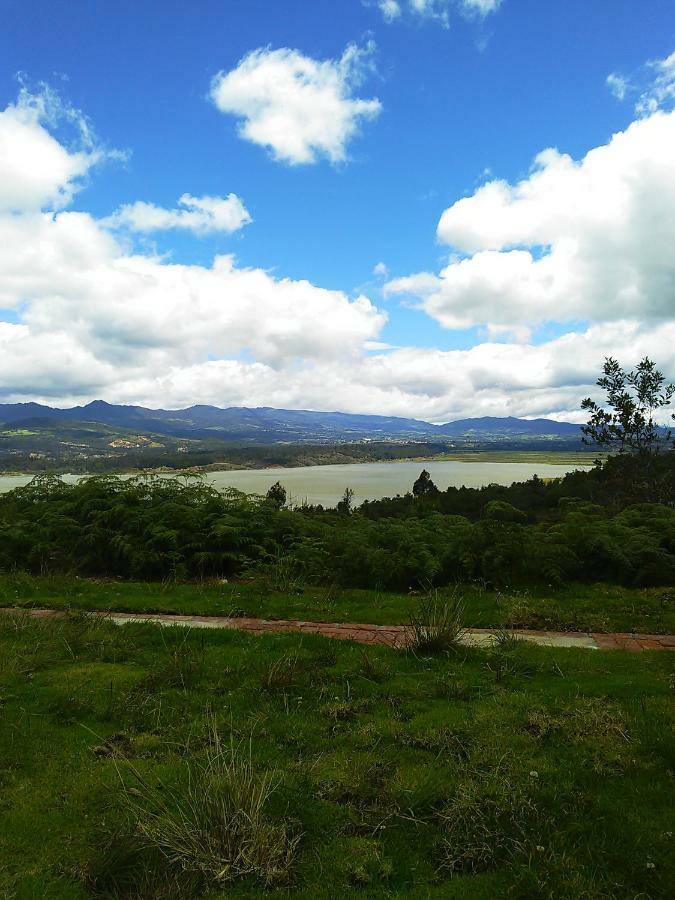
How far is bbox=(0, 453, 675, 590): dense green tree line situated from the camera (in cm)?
762

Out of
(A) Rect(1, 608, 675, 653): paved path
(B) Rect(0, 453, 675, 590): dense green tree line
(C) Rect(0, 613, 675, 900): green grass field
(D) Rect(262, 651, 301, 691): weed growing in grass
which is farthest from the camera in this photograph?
(B) Rect(0, 453, 675, 590): dense green tree line

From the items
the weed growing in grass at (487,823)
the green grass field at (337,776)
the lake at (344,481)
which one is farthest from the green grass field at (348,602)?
the lake at (344,481)

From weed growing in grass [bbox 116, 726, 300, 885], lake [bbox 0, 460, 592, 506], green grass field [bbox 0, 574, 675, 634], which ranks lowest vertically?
lake [bbox 0, 460, 592, 506]

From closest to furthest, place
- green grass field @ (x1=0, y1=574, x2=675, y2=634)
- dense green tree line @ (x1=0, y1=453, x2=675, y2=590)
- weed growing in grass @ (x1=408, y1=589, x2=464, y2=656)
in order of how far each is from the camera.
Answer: weed growing in grass @ (x1=408, y1=589, x2=464, y2=656) < green grass field @ (x1=0, y1=574, x2=675, y2=634) < dense green tree line @ (x1=0, y1=453, x2=675, y2=590)

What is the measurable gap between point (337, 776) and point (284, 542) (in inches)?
251

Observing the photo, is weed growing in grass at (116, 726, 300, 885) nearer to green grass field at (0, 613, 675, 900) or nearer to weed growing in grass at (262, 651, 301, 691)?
green grass field at (0, 613, 675, 900)

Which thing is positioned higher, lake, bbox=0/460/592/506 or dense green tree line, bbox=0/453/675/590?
dense green tree line, bbox=0/453/675/590

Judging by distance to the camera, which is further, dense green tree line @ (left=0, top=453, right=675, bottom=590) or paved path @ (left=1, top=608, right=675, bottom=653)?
dense green tree line @ (left=0, top=453, right=675, bottom=590)

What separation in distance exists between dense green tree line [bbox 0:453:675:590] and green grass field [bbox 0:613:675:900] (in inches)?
115

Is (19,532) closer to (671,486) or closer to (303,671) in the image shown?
(303,671)

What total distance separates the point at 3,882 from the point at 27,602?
5.69 m

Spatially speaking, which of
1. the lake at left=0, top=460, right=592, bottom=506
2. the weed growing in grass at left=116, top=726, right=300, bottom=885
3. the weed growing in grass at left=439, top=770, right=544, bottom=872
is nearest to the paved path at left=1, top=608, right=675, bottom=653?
the weed growing in grass at left=439, top=770, right=544, bottom=872

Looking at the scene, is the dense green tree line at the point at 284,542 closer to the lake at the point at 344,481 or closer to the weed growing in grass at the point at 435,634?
the weed growing in grass at the point at 435,634

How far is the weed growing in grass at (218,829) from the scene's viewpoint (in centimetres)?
237
